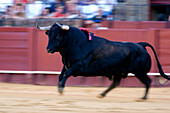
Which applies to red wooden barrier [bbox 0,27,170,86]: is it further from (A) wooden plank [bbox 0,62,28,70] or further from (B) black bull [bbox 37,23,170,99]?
(B) black bull [bbox 37,23,170,99]

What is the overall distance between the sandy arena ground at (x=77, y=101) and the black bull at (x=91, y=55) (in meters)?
0.38

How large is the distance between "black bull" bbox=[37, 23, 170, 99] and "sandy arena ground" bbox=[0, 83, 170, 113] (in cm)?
38

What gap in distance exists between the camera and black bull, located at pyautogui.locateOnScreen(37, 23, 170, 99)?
17.3 ft

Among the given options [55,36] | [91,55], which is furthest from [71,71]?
[55,36]

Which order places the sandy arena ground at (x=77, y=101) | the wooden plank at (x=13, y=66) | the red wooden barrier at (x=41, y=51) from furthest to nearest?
the wooden plank at (x=13, y=66), the red wooden barrier at (x=41, y=51), the sandy arena ground at (x=77, y=101)

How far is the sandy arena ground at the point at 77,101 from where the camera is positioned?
16.5 ft

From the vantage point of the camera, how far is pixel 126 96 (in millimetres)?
6738

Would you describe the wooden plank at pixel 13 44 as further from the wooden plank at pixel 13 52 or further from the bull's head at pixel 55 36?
the bull's head at pixel 55 36

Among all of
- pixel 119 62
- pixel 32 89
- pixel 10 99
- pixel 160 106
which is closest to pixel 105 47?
pixel 119 62

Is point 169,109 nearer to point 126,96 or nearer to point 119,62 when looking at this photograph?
point 119,62

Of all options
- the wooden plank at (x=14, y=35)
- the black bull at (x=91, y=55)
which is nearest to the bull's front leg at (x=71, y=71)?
the black bull at (x=91, y=55)

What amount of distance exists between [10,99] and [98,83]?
2817 millimetres

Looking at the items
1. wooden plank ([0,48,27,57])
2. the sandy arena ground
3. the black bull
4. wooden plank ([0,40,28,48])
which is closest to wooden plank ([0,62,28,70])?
wooden plank ([0,48,27,57])

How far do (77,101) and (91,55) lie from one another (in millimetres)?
909
